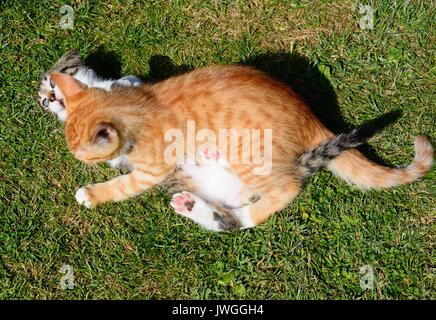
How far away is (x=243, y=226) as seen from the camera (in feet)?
10.2

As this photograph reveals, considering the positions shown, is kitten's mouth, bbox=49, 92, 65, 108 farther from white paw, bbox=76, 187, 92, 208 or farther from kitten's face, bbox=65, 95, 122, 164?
white paw, bbox=76, 187, 92, 208

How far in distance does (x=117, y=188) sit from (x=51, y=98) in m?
0.72

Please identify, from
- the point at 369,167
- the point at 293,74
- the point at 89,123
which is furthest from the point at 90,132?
the point at 369,167

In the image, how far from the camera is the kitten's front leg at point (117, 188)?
303 cm

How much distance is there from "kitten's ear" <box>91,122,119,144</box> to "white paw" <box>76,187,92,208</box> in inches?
25.1

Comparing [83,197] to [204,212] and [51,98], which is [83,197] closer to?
[51,98]

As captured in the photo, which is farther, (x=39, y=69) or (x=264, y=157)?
(x=39, y=69)

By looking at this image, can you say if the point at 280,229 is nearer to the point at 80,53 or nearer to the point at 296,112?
the point at 296,112

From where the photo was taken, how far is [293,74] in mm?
3449

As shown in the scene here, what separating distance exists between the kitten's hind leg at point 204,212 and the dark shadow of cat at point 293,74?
85cm

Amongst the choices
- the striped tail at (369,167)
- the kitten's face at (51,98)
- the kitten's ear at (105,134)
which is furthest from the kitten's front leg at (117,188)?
the striped tail at (369,167)

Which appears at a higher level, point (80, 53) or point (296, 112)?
point (296, 112)

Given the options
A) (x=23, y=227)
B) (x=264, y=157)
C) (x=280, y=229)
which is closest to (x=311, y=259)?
(x=280, y=229)

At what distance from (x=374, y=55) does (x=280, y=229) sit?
1316 mm
